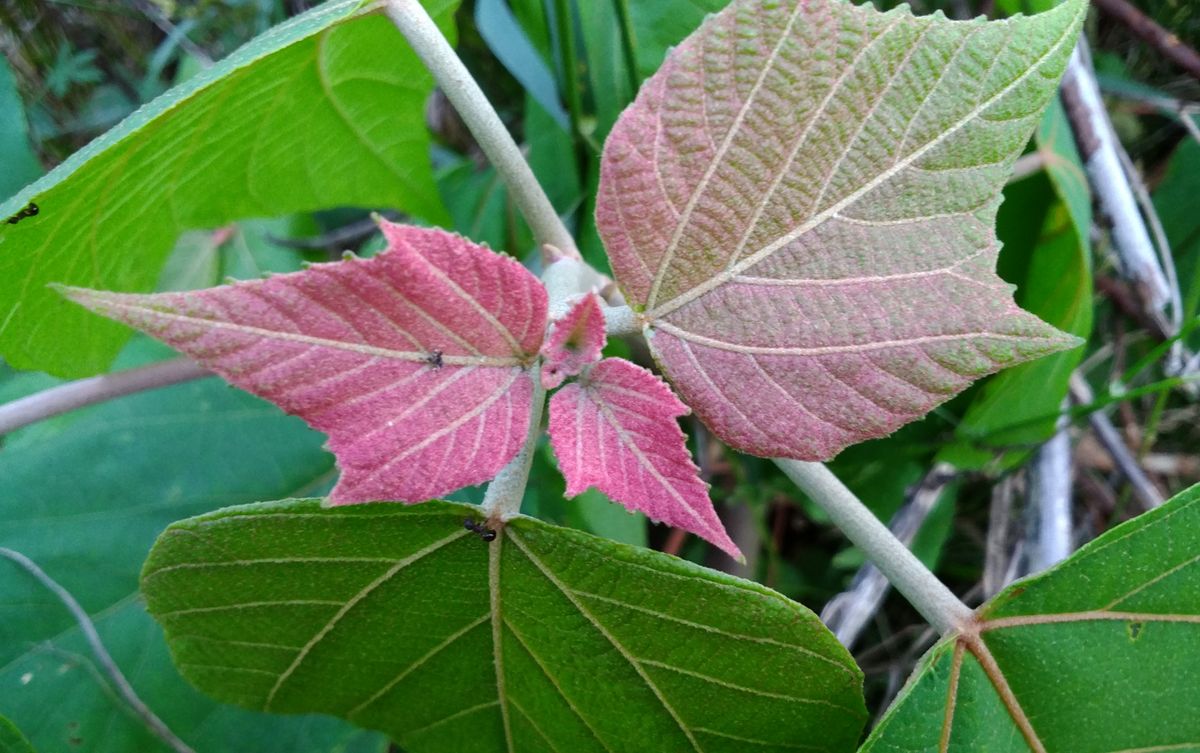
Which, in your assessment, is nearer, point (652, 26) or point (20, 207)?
point (20, 207)

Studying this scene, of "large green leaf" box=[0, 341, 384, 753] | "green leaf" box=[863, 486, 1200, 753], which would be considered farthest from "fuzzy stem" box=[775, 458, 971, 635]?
"large green leaf" box=[0, 341, 384, 753]

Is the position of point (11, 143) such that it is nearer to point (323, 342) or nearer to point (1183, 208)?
point (323, 342)

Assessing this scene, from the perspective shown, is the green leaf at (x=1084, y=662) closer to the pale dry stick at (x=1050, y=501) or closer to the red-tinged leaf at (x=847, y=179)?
the red-tinged leaf at (x=847, y=179)

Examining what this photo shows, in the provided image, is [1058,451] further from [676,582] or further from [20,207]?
[20,207]

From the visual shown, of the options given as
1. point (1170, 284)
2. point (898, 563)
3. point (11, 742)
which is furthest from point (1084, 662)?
point (11, 742)

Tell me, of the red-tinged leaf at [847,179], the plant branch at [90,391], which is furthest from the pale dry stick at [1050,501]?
A: the plant branch at [90,391]

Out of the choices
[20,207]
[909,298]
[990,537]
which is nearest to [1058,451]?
[990,537]
